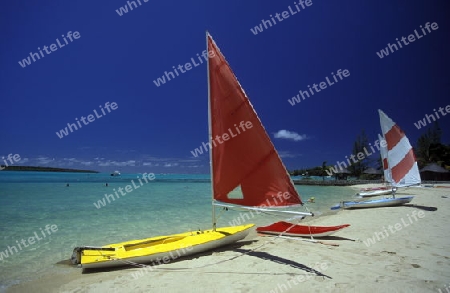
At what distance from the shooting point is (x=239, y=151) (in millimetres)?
7281

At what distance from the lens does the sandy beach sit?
5164 millimetres

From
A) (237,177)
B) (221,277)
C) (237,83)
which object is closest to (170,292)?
(221,277)

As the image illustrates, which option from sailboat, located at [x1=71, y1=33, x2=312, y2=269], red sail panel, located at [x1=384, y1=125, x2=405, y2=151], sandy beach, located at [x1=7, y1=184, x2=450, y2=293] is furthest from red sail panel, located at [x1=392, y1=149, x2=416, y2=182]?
sailboat, located at [x1=71, y1=33, x2=312, y2=269]

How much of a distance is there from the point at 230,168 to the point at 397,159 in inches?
567

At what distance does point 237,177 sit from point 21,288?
648 centimetres

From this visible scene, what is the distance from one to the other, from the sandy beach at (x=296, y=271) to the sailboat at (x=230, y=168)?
17.2 inches

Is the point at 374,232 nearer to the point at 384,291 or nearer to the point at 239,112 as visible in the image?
the point at 384,291

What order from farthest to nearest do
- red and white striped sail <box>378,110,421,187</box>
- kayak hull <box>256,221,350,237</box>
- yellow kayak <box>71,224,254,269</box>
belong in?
red and white striped sail <box>378,110,421,187</box>, kayak hull <box>256,221,350,237</box>, yellow kayak <box>71,224,254,269</box>

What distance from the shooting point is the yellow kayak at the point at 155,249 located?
267 inches

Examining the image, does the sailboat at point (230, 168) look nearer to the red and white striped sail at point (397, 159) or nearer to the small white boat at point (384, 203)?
the red and white striped sail at point (397, 159)

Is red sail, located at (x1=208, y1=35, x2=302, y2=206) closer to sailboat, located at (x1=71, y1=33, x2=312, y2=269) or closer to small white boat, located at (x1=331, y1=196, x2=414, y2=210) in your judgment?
sailboat, located at (x1=71, y1=33, x2=312, y2=269)

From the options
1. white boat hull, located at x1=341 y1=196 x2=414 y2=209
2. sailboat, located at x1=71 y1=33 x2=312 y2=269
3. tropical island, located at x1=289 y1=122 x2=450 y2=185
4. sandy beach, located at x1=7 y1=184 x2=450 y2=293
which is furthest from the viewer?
tropical island, located at x1=289 y1=122 x2=450 y2=185

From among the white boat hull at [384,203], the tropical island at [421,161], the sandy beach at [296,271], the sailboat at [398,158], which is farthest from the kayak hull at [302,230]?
the tropical island at [421,161]

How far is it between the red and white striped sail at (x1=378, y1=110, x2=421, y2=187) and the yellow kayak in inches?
515
